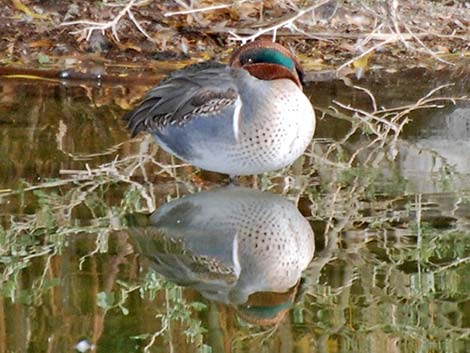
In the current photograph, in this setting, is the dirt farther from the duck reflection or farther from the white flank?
the duck reflection

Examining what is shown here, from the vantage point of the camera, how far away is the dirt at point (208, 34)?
8.87m

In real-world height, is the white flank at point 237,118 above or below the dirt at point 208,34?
above

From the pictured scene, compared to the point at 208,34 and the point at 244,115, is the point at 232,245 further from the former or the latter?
the point at 208,34

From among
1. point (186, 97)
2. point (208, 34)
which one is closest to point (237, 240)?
point (186, 97)

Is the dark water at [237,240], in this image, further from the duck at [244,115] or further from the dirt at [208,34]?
the dirt at [208,34]

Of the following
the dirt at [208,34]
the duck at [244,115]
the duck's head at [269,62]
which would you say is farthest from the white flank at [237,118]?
the dirt at [208,34]

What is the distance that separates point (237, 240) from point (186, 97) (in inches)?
40.8

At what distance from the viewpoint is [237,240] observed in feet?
16.9

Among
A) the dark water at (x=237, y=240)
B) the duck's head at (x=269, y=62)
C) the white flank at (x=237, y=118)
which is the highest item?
the duck's head at (x=269, y=62)

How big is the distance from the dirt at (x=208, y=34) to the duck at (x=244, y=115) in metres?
2.79

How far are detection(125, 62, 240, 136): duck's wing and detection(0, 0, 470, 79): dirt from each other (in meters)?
2.56

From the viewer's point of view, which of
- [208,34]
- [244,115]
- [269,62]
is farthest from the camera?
[208,34]

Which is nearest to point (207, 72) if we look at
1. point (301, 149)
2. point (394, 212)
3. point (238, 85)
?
point (238, 85)

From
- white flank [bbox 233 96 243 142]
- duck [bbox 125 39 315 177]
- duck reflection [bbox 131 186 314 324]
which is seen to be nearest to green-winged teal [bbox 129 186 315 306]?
duck reflection [bbox 131 186 314 324]
